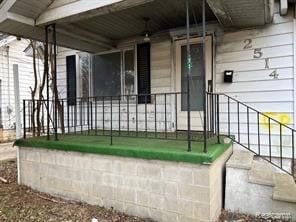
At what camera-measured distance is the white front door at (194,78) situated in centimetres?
485

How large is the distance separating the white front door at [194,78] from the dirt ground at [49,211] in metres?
2.02

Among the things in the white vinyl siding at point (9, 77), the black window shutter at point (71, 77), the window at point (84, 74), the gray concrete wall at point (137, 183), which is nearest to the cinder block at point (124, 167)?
the gray concrete wall at point (137, 183)

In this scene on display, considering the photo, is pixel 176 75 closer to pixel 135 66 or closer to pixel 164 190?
pixel 135 66

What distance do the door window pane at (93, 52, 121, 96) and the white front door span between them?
142cm

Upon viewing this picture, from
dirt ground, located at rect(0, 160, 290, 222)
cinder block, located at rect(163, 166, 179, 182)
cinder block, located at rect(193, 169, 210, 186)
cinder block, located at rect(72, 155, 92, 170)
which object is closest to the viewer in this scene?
cinder block, located at rect(193, 169, 210, 186)

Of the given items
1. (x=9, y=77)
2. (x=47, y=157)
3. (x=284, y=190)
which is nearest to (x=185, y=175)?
(x=284, y=190)

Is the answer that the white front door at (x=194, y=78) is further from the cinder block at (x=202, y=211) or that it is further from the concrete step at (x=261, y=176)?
the cinder block at (x=202, y=211)

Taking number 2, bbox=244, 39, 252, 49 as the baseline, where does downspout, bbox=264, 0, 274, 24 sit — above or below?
above

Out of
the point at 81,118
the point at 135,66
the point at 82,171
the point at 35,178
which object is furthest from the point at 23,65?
the point at 82,171

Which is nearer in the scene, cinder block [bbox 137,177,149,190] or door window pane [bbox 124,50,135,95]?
cinder block [bbox 137,177,149,190]

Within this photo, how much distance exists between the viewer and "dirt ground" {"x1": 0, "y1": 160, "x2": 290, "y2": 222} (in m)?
3.23

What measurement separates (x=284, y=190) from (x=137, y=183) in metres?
1.66

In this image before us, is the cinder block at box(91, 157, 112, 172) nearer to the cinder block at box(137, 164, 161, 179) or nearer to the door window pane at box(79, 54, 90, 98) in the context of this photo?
the cinder block at box(137, 164, 161, 179)

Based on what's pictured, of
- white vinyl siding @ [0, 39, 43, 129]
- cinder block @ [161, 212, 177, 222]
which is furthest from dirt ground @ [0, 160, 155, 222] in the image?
white vinyl siding @ [0, 39, 43, 129]
